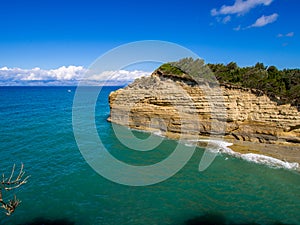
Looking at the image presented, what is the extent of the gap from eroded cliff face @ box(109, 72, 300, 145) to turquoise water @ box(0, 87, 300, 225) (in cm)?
530

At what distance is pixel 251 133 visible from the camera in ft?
87.9

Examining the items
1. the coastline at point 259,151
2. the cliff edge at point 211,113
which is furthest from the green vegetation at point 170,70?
the coastline at point 259,151

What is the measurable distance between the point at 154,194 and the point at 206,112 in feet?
48.1

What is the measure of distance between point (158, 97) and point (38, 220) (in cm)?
2151

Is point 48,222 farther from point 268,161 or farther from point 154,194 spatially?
point 268,161

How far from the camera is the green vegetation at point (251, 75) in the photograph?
24.9 metres

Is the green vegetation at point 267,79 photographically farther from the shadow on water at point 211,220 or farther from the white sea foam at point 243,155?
the shadow on water at point 211,220

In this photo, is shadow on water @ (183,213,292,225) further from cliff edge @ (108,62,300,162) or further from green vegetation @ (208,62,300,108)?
green vegetation @ (208,62,300,108)

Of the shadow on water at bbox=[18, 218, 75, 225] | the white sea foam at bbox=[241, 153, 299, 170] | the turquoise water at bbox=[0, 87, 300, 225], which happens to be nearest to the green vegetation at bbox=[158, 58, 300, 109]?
the white sea foam at bbox=[241, 153, 299, 170]

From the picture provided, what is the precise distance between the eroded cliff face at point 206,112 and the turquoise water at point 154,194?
17.4ft

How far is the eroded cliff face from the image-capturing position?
982 inches

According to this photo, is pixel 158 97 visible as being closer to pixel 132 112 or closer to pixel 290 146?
pixel 132 112

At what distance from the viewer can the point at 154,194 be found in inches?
667

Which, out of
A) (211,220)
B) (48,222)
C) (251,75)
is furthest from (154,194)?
(251,75)
